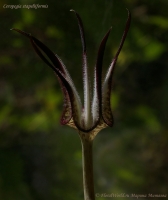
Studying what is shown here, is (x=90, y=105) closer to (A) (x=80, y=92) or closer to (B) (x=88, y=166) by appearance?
(B) (x=88, y=166)

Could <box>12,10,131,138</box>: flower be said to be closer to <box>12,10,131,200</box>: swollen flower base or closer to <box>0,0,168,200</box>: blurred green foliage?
<box>12,10,131,200</box>: swollen flower base

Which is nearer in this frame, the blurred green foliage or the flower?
the flower

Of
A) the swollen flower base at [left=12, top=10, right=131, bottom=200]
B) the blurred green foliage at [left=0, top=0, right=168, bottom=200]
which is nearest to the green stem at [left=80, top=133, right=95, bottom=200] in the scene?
the swollen flower base at [left=12, top=10, right=131, bottom=200]

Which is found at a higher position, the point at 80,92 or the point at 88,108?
the point at 88,108

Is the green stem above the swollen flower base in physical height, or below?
below

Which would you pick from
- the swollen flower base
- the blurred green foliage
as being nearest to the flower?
the swollen flower base

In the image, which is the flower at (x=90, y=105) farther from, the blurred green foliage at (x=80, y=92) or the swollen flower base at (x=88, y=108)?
the blurred green foliage at (x=80, y=92)

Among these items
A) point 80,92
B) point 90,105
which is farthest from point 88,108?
point 80,92

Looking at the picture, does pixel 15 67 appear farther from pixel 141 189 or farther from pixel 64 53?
pixel 141 189
